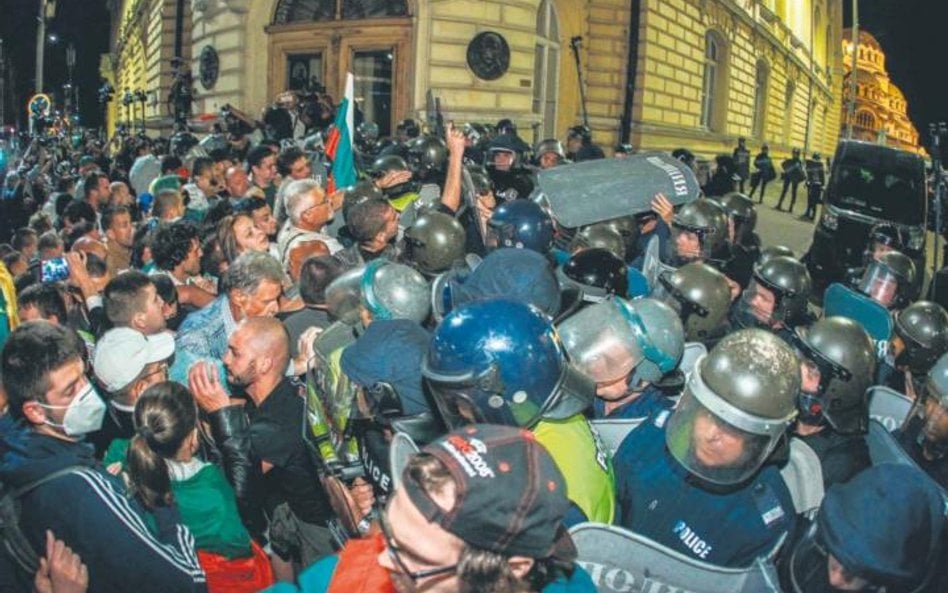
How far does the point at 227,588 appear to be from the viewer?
2.83m

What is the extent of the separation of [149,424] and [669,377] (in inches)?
83.6

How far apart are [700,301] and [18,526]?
11.0 feet

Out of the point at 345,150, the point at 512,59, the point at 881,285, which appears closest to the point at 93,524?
the point at 881,285

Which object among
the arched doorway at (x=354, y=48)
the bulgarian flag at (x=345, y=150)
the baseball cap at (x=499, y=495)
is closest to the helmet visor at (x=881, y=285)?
the baseball cap at (x=499, y=495)

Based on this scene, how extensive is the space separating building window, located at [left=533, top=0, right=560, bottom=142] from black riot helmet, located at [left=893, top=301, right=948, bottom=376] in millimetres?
14411

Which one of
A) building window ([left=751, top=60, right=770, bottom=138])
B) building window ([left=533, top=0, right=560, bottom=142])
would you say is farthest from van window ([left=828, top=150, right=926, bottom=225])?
building window ([left=751, top=60, right=770, bottom=138])

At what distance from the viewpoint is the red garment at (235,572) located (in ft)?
9.14

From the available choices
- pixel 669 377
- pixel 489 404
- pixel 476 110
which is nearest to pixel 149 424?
pixel 489 404

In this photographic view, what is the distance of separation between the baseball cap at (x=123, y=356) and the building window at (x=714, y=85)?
919 inches

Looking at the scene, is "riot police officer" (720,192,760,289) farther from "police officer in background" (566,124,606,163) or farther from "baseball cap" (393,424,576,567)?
"baseball cap" (393,424,576,567)

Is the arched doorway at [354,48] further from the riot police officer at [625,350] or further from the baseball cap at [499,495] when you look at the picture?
the baseball cap at [499,495]

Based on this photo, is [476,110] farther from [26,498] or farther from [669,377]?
[26,498]

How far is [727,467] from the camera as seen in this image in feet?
7.55

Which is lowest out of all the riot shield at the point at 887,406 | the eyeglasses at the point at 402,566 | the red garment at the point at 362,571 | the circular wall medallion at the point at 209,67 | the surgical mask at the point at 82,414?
the riot shield at the point at 887,406
